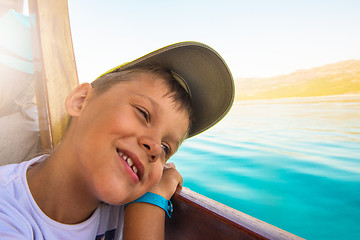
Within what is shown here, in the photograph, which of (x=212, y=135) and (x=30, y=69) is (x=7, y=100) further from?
(x=212, y=135)

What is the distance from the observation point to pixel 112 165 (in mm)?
856

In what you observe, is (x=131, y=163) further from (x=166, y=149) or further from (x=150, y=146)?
(x=166, y=149)

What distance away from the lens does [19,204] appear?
83 cm

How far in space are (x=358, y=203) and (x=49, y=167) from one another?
8.93 feet

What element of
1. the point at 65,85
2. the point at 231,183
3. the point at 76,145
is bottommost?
the point at 231,183

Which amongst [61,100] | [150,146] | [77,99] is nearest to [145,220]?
[150,146]

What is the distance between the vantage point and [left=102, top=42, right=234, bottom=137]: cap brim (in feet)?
3.91

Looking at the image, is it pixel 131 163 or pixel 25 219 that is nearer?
pixel 25 219

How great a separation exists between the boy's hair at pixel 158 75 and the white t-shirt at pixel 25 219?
51cm

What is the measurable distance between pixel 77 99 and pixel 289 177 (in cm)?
277

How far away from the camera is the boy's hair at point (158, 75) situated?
1.13 meters

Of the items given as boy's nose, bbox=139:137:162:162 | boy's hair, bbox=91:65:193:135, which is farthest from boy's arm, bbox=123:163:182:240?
boy's hair, bbox=91:65:193:135

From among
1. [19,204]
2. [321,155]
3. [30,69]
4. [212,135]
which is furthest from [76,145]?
[212,135]

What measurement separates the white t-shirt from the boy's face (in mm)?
177
